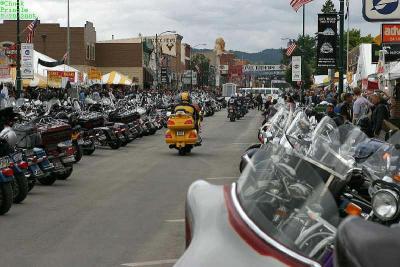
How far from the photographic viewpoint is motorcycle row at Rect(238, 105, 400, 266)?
256cm

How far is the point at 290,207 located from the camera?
3.70 meters

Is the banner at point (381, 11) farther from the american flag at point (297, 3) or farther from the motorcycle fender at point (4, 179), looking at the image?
the american flag at point (297, 3)

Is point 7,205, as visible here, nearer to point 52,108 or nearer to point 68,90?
point 52,108

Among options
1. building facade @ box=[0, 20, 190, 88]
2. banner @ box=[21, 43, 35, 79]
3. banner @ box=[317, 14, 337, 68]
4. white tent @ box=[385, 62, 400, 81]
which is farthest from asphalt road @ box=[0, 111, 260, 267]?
building facade @ box=[0, 20, 190, 88]

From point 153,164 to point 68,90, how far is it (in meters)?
20.1

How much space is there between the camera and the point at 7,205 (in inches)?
400

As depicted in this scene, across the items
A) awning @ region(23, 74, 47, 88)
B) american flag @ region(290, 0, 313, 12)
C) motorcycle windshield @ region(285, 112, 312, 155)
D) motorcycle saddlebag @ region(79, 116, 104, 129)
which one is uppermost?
american flag @ region(290, 0, 313, 12)

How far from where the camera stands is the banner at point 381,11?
431 inches

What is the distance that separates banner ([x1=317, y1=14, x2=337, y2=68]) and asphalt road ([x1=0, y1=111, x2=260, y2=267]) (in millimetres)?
7773

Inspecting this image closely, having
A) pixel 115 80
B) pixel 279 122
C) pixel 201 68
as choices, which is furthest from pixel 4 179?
pixel 201 68

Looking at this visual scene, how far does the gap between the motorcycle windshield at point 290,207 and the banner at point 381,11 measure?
293 inches

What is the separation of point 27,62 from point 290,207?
30142 millimetres

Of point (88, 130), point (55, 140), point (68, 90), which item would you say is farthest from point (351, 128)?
point (68, 90)

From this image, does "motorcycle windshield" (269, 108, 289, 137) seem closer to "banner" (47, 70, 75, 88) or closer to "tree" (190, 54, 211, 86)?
"banner" (47, 70, 75, 88)
